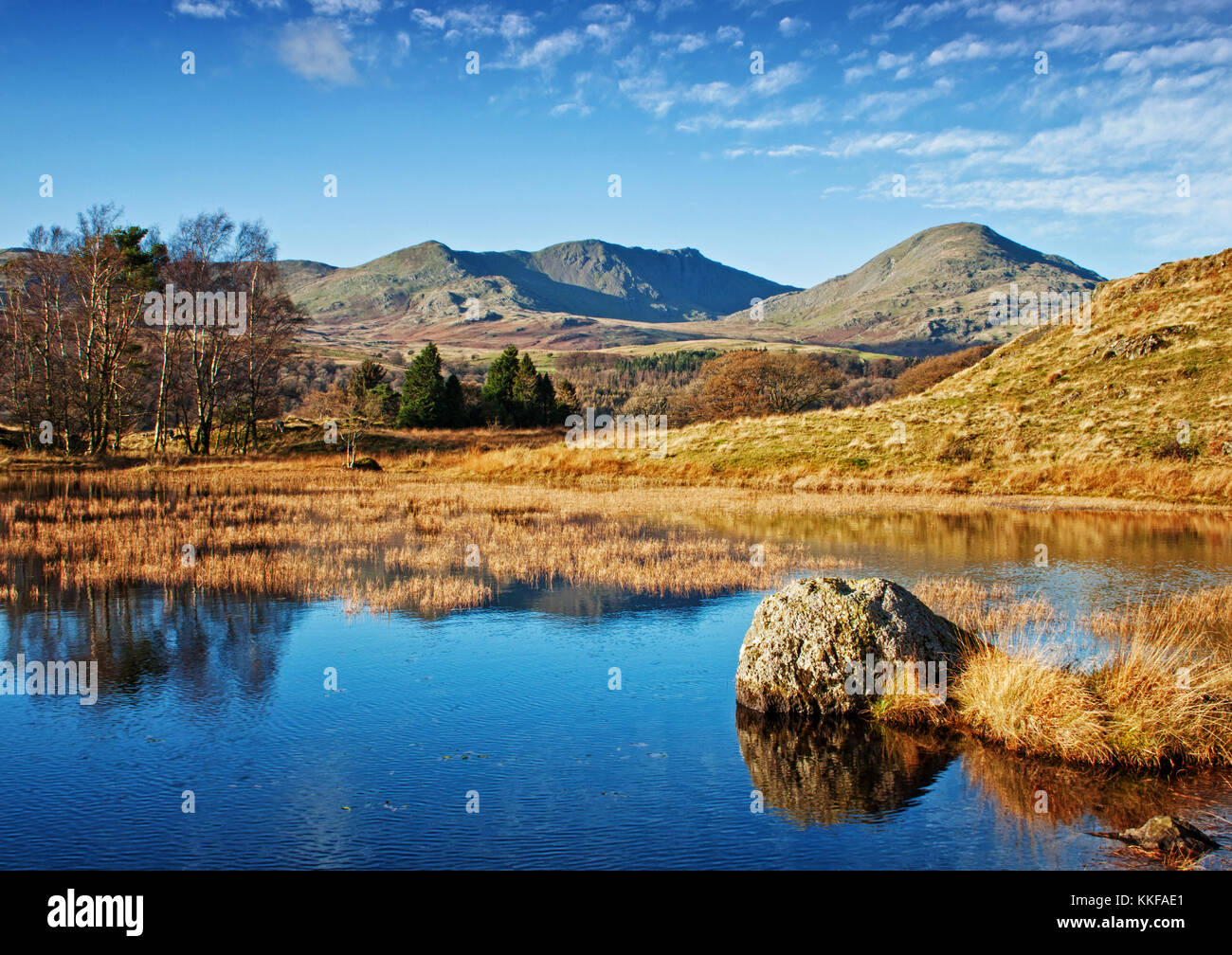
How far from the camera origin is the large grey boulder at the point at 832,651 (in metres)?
10.4

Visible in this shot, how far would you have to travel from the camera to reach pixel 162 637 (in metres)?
13.7

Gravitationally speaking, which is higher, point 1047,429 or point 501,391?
point 501,391

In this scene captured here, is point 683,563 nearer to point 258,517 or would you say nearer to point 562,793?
point 562,793

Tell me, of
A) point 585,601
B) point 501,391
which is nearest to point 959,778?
point 585,601

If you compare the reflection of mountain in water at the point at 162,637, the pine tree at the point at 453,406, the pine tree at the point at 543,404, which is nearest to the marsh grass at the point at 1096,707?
the reflection of mountain in water at the point at 162,637

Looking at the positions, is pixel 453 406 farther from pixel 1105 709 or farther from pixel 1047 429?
pixel 1105 709

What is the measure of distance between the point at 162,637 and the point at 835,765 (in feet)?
33.7

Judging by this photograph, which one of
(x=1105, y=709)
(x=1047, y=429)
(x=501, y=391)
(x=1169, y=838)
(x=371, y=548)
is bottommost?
(x=1169, y=838)

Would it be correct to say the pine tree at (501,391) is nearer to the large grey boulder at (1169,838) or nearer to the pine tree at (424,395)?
the pine tree at (424,395)

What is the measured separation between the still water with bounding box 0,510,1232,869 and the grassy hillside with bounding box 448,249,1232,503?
25.2 meters

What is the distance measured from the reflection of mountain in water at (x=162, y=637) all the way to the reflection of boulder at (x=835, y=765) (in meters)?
6.30
